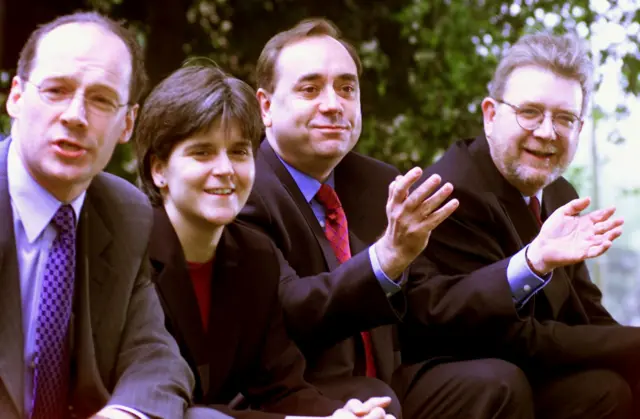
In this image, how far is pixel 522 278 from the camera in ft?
10.9

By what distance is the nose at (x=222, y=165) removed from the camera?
2871mm

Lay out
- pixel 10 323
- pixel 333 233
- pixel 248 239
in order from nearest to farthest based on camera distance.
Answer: pixel 10 323
pixel 248 239
pixel 333 233

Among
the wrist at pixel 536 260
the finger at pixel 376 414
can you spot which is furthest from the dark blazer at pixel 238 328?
the wrist at pixel 536 260

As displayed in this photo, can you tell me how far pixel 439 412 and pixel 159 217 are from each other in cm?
111

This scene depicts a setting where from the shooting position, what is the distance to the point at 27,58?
250 cm

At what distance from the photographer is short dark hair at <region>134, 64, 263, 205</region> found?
2.88 meters

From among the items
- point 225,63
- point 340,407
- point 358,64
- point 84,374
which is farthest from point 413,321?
point 225,63

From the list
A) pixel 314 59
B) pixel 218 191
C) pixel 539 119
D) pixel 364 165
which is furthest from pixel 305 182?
pixel 539 119

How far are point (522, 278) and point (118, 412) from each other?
1.44 m

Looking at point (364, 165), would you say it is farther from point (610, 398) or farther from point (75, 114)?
point (75, 114)

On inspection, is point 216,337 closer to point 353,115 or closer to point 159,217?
point 159,217

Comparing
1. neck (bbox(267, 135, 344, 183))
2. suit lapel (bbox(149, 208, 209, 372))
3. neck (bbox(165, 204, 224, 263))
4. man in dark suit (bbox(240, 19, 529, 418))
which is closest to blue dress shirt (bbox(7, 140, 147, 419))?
suit lapel (bbox(149, 208, 209, 372))

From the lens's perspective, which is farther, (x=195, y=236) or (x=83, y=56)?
(x=195, y=236)

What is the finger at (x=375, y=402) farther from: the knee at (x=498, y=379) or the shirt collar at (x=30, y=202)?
the shirt collar at (x=30, y=202)
